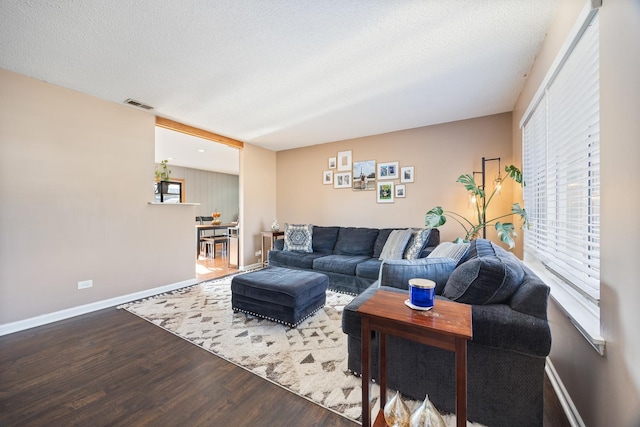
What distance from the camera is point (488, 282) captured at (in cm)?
138

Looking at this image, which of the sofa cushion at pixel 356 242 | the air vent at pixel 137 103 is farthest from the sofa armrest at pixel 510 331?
the air vent at pixel 137 103

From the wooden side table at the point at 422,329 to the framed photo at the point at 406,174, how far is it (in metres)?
3.24

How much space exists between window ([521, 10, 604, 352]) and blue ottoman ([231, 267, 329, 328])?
1923mm

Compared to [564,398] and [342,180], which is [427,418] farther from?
[342,180]

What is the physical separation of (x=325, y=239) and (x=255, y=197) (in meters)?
1.80

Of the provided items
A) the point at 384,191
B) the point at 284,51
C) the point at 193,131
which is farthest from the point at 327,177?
the point at 284,51

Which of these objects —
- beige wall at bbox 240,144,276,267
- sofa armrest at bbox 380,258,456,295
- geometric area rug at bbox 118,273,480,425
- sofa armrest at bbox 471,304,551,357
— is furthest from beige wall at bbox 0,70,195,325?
sofa armrest at bbox 471,304,551,357

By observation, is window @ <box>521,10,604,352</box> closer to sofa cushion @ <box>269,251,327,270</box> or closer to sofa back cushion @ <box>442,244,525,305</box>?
sofa back cushion @ <box>442,244,525,305</box>

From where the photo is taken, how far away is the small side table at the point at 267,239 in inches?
193

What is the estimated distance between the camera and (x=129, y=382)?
171 cm

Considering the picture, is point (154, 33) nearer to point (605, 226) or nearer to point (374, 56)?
point (374, 56)

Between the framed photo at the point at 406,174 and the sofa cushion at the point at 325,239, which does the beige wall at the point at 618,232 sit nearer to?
the framed photo at the point at 406,174

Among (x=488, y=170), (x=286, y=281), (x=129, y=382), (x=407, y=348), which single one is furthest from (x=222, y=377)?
(x=488, y=170)

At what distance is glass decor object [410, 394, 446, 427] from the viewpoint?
98cm
